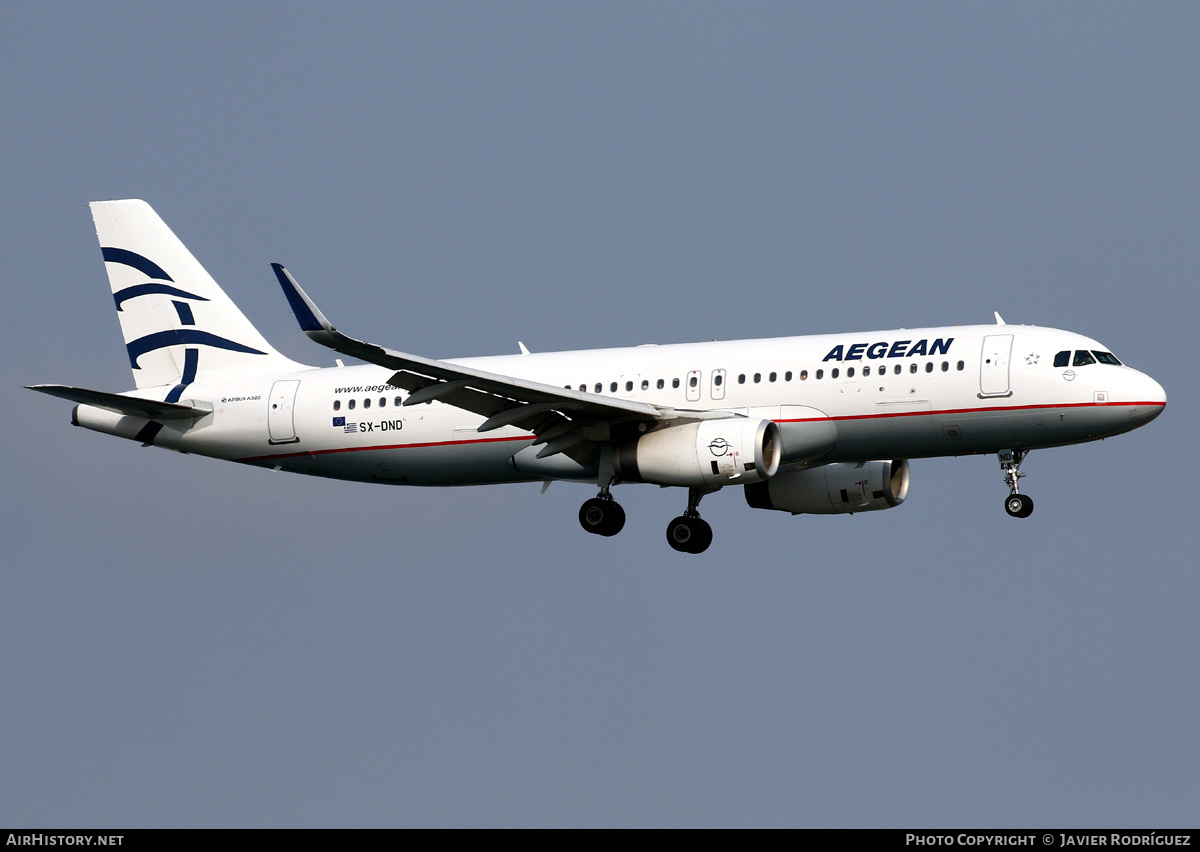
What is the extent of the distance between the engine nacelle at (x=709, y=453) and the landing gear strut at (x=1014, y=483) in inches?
220

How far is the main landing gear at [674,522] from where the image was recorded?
43469 mm

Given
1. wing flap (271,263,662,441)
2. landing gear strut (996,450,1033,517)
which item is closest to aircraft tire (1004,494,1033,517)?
landing gear strut (996,450,1033,517)

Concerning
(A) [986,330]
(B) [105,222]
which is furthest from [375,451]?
(A) [986,330]

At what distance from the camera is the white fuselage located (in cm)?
4050

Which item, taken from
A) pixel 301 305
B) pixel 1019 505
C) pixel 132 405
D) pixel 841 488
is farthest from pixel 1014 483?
pixel 132 405

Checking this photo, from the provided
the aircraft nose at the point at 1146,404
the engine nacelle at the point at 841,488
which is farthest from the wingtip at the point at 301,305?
the aircraft nose at the point at 1146,404

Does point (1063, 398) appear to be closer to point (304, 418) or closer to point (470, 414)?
point (470, 414)

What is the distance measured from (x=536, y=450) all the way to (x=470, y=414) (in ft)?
7.45

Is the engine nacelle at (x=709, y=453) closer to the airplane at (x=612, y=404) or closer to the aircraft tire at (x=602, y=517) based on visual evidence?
the airplane at (x=612, y=404)

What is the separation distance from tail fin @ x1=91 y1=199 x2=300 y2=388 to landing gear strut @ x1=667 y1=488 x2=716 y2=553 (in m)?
12.3

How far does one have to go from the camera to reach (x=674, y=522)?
45.1 m

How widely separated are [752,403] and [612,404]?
370cm

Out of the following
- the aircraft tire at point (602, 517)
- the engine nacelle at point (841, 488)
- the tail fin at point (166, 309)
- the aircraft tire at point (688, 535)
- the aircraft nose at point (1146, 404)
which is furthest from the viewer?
the tail fin at point (166, 309)

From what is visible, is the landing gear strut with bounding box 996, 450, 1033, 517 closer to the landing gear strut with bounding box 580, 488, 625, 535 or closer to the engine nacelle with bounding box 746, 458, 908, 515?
the engine nacelle with bounding box 746, 458, 908, 515
